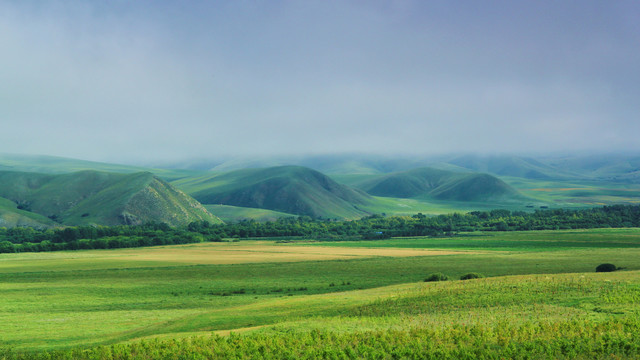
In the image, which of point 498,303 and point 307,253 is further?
point 307,253

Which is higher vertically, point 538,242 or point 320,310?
point 320,310

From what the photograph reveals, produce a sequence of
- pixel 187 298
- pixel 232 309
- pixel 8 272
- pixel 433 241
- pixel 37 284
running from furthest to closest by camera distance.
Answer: pixel 433 241, pixel 8 272, pixel 37 284, pixel 187 298, pixel 232 309

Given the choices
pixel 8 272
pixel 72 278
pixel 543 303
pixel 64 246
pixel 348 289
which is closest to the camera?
pixel 543 303

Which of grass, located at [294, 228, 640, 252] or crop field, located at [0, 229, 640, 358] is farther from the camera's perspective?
grass, located at [294, 228, 640, 252]

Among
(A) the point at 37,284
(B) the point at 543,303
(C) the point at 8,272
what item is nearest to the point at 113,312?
(A) the point at 37,284

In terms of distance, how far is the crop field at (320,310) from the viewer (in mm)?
34812

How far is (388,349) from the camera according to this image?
33.9 meters

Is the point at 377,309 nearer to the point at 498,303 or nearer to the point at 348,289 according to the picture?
the point at 498,303

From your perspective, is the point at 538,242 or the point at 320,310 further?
the point at 538,242

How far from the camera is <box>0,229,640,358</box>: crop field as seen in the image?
114 feet

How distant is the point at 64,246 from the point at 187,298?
364 ft

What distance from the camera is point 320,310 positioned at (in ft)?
176

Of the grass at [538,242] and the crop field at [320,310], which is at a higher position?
the crop field at [320,310]

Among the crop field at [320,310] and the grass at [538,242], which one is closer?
the crop field at [320,310]
